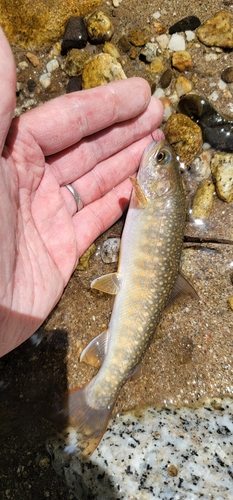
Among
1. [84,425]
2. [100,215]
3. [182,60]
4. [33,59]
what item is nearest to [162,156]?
[100,215]

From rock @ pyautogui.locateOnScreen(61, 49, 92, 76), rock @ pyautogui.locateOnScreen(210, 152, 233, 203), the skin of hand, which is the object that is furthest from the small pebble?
rock @ pyautogui.locateOnScreen(210, 152, 233, 203)

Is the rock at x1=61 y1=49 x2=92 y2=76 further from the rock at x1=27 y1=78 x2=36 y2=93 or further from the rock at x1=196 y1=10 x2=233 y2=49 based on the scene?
the rock at x1=196 y1=10 x2=233 y2=49

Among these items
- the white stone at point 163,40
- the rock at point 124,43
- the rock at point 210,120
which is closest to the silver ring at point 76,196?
the rock at point 210,120

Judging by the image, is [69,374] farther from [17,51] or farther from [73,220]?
[17,51]

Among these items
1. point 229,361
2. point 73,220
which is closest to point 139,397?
point 229,361

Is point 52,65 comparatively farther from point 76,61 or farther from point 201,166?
point 201,166
